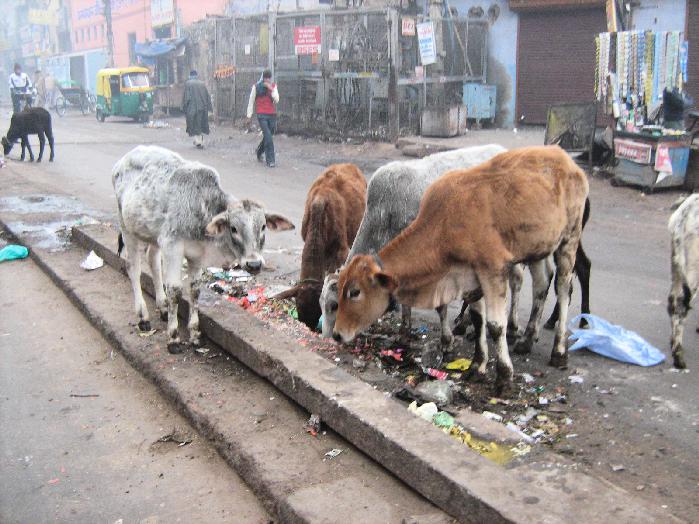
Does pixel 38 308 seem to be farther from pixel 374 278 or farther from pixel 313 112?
pixel 313 112

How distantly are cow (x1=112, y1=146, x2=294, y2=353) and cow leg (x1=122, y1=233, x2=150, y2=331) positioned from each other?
1.8 inches

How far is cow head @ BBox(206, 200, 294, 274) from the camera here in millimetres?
4840

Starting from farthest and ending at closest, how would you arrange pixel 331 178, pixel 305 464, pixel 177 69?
pixel 177 69
pixel 331 178
pixel 305 464

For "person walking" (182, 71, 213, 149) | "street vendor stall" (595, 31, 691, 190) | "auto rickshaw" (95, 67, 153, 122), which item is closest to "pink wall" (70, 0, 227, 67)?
"auto rickshaw" (95, 67, 153, 122)

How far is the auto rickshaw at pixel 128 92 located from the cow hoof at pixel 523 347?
2669cm

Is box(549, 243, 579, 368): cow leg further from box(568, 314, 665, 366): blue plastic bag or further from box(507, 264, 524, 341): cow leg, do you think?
box(507, 264, 524, 341): cow leg

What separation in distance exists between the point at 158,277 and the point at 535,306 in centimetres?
300

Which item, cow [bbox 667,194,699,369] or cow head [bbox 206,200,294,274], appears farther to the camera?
cow [bbox 667,194,699,369]

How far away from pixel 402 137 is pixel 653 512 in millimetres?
15455

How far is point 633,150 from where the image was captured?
11.8 meters

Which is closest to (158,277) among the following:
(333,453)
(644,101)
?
(333,453)

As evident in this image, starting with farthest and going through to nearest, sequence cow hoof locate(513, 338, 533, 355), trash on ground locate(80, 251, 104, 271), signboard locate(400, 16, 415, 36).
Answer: signboard locate(400, 16, 415, 36)
trash on ground locate(80, 251, 104, 271)
cow hoof locate(513, 338, 533, 355)

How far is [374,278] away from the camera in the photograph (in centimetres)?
451

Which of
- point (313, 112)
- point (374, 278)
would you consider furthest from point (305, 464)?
point (313, 112)
